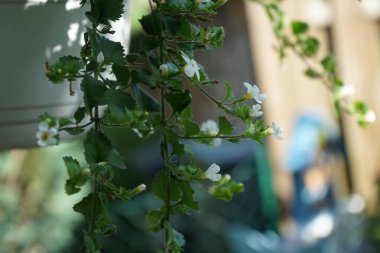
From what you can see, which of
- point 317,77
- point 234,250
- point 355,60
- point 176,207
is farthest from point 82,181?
point 355,60

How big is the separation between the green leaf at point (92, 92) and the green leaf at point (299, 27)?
0.35 meters

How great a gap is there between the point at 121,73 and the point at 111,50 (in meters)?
0.02

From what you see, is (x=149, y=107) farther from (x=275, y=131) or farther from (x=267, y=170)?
(x=267, y=170)

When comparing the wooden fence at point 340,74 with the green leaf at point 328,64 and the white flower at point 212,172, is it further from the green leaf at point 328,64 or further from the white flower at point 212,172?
the white flower at point 212,172

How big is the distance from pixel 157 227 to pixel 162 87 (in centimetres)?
10

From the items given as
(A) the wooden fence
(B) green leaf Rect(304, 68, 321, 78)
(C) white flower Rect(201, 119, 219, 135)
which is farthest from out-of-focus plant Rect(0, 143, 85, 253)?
(C) white flower Rect(201, 119, 219, 135)

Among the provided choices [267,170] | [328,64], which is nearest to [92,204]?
[328,64]

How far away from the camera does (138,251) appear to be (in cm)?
221

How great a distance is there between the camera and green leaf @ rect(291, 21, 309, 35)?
2.43 ft

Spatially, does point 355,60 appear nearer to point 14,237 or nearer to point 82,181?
point 14,237

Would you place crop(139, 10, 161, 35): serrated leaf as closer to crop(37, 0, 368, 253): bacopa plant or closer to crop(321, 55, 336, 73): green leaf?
crop(37, 0, 368, 253): bacopa plant

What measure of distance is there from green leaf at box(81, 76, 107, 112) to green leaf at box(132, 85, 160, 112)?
0.15ft

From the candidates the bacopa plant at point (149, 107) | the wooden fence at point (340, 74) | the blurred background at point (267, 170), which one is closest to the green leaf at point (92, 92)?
the bacopa plant at point (149, 107)

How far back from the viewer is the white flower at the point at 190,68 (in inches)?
17.9
